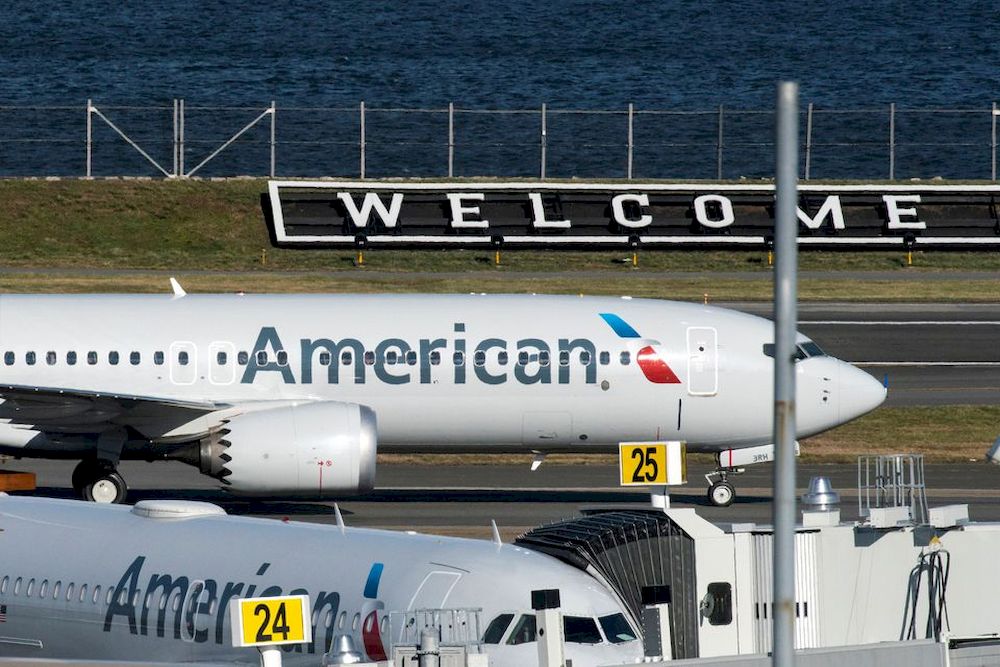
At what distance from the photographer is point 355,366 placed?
39.1 metres

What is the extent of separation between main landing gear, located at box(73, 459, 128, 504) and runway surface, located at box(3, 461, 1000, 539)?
2062mm

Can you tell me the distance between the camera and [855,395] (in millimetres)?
39875

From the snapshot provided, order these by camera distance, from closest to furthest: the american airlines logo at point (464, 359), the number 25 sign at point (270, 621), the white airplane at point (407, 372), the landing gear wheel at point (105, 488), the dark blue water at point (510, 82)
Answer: the number 25 sign at point (270, 621) → the landing gear wheel at point (105, 488) → the white airplane at point (407, 372) → the american airlines logo at point (464, 359) → the dark blue water at point (510, 82)

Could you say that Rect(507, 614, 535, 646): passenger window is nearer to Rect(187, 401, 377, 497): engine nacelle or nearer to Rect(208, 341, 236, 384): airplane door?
Rect(187, 401, 377, 497): engine nacelle

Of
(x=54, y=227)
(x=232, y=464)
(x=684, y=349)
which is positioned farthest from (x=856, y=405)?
(x=54, y=227)

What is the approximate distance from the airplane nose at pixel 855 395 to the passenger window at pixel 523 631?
842 inches

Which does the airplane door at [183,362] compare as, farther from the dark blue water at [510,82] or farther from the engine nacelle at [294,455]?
the dark blue water at [510,82]

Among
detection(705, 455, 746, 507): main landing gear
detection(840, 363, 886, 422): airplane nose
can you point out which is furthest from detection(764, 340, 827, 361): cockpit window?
detection(705, 455, 746, 507): main landing gear

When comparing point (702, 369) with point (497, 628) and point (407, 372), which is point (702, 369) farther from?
point (497, 628)

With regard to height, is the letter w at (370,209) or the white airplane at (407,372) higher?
the letter w at (370,209)

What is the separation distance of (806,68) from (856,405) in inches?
5290

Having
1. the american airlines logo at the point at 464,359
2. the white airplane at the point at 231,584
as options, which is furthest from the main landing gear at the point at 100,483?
the white airplane at the point at 231,584

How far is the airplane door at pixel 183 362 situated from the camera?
38969 mm

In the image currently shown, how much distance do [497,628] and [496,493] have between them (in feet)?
76.3
